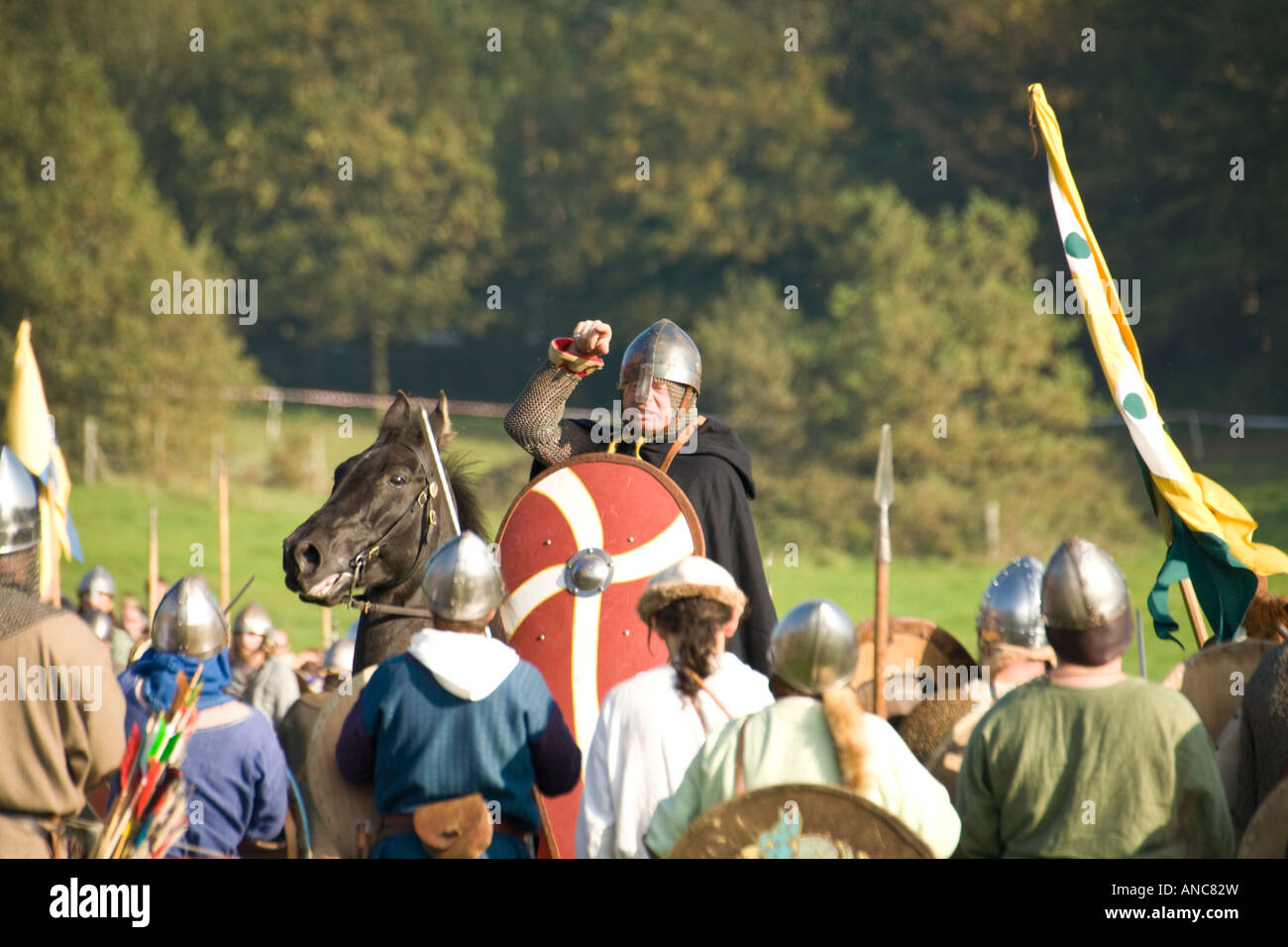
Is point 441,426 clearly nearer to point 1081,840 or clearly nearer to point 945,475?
point 1081,840

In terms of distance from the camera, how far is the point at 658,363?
4.92 metres

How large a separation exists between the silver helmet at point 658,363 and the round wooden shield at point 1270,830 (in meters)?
2.27

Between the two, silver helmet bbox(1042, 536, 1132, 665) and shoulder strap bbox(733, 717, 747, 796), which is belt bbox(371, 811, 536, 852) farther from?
silver helmet bbox(1042, 536, 1132, 665)

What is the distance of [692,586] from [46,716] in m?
1.46

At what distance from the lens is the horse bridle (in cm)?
468

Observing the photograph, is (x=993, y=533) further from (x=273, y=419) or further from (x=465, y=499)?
(x=465, y=499)

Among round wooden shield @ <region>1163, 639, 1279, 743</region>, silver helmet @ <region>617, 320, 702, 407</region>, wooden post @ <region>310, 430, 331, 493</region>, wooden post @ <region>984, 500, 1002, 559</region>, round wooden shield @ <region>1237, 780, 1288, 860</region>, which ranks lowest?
round wooden shield @ <region>1237, 780, 1288, 860</region>

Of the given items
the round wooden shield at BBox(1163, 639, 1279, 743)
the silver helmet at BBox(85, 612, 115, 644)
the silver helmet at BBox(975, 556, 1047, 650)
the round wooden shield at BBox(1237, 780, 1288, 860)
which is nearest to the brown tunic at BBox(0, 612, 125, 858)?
the silver helmet at BBox(975, 556, 1047, 650)

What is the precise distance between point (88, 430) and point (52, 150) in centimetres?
553

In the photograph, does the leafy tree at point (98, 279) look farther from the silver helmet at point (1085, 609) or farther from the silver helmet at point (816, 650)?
the silver helmet at point (1085, 609)

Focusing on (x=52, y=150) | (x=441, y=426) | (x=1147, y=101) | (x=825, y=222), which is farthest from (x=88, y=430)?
(x=441, y=426)

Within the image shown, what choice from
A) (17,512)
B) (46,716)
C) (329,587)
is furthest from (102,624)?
(46,716)

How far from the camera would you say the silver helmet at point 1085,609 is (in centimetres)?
313
